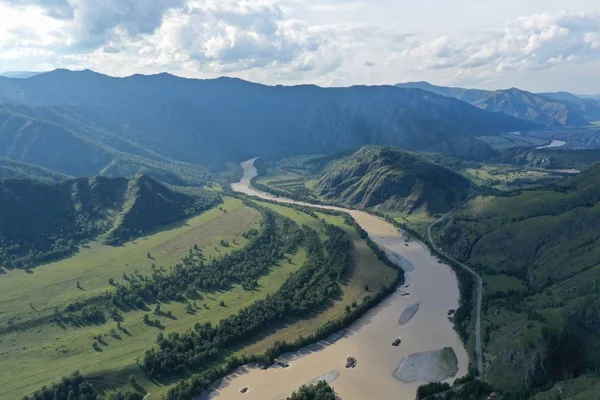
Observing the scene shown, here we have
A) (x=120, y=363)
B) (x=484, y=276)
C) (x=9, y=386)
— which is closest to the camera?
(x=9, y=386)

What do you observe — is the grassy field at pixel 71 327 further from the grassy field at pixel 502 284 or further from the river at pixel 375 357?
the grassy field at pixel 502 284

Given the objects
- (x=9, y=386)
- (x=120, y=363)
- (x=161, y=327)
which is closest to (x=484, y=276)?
(x=161, y=327)

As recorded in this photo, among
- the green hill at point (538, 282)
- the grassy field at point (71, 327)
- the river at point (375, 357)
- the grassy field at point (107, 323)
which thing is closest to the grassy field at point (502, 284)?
the green hill at point (538, 282)

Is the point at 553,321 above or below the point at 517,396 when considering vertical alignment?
above

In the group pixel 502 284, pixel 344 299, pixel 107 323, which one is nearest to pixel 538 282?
pixel 502 284

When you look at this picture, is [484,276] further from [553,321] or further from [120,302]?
[120,302]

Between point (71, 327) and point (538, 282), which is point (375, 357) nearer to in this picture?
point (538, 282)

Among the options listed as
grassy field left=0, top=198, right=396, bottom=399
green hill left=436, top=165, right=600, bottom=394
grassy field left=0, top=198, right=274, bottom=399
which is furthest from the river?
grassy field left=0, top=198, right=274, bottom=399
